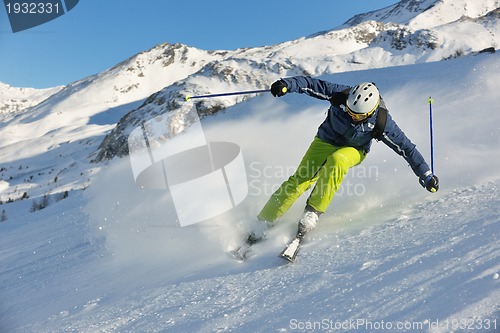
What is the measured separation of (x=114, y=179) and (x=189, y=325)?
5.17 meters

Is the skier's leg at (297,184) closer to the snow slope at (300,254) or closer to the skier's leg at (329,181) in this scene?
the snow slope at (300,254)

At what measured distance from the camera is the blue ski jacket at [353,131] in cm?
382

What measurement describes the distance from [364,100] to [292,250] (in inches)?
62.9

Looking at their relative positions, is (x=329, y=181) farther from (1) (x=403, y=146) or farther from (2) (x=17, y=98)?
(2) (x=17, y=98)

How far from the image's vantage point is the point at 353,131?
3.93 meters

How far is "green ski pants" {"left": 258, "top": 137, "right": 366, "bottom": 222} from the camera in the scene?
3.71 metres

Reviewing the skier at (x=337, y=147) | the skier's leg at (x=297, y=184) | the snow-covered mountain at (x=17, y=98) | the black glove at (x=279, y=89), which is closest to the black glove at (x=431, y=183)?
the skier at (x=337, y=147)

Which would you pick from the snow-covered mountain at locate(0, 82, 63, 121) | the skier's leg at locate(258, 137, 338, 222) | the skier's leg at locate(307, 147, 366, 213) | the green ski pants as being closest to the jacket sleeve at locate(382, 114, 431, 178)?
the green ski pants

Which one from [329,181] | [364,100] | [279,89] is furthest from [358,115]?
[279,89]

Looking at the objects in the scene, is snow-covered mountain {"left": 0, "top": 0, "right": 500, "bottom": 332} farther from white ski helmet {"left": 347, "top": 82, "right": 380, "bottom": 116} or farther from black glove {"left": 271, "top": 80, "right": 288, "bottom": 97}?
black glove {"left": 271, "top": 80, "right": 288, "bottom": 97}

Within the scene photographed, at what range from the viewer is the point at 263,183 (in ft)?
18.0

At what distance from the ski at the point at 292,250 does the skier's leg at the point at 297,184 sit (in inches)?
22.8

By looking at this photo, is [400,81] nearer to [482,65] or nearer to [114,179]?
[482,65]

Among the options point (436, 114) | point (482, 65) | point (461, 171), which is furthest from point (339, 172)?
point (482, 65)
